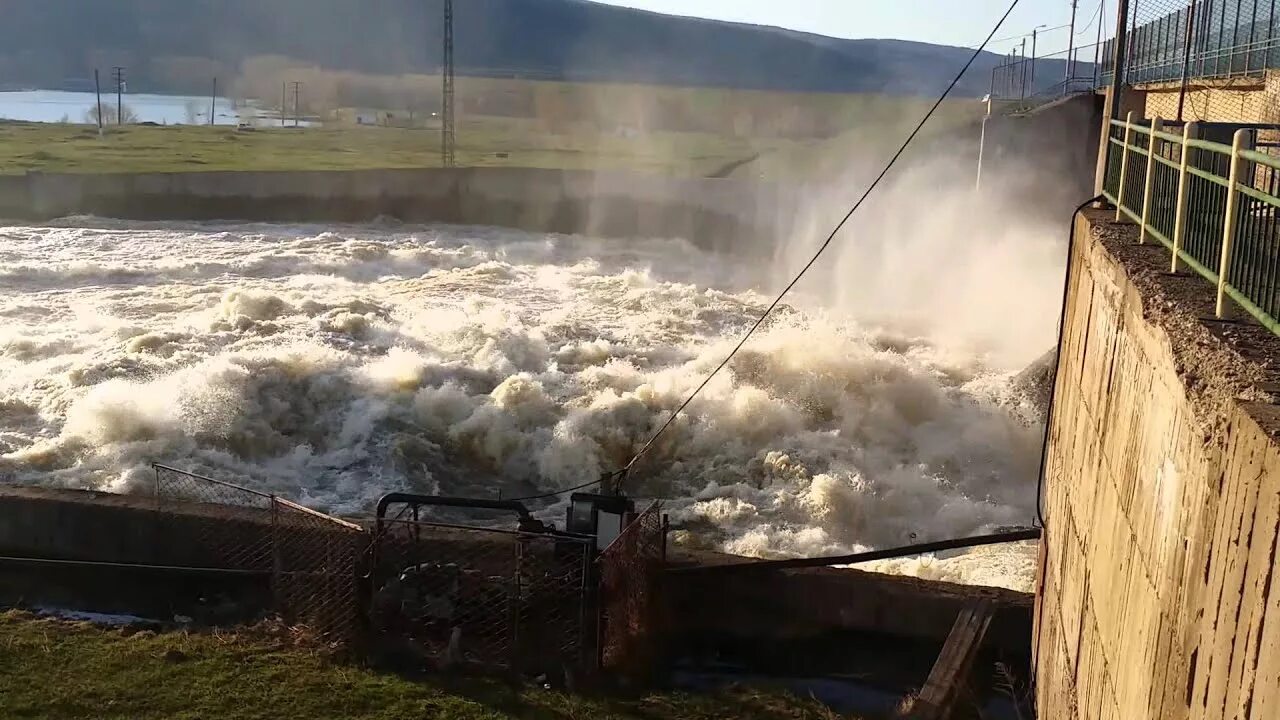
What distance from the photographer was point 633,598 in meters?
8.72

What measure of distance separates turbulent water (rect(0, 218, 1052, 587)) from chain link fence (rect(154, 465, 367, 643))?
384 cm

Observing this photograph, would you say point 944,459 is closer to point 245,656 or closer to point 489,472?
point 489,472

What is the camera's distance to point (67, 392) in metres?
16.8

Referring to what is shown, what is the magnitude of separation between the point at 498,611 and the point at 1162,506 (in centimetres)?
534

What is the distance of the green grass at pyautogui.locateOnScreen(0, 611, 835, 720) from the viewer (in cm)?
733

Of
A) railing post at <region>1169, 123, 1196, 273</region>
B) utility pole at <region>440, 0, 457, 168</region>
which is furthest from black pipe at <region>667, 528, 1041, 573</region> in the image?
utility pole at <region>440, 0, 457, 168</region>

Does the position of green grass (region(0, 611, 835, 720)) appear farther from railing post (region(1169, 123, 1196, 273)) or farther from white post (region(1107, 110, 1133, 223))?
railing post (region(1169, 123, 1196, 273))

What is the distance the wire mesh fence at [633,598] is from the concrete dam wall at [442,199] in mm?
31395

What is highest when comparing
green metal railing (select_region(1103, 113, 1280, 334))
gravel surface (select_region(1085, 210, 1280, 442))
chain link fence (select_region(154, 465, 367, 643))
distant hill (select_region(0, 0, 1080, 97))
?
distant hill (select_region(0, 0, 1080, 97))

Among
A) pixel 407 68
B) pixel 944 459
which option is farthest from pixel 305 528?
pixel 407 68

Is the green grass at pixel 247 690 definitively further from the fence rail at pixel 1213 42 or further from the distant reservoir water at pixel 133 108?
the distant reservoir water at pixel 133 108

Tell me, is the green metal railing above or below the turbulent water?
above

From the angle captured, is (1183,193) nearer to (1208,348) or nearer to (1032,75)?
(1208,348)

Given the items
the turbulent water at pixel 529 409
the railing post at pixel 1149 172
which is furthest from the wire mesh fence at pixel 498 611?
the turbulent water at pixel 529 409
